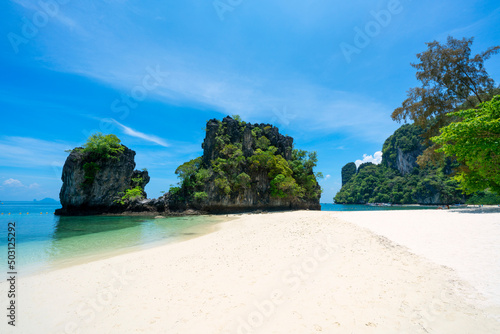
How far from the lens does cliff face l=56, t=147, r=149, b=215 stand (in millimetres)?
38688

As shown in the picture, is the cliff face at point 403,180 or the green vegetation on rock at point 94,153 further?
the cliff face at point 403,180

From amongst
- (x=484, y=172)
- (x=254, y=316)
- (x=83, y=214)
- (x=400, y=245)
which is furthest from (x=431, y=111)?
(x=83, y=214)

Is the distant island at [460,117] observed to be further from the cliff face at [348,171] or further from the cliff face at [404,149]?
the cliff face at [348,171]

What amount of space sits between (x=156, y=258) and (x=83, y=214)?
4303 cm

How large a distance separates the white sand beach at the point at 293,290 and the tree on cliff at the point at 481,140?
250 inches

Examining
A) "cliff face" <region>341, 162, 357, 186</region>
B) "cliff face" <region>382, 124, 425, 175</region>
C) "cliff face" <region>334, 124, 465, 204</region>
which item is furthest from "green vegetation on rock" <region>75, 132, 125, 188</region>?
"cliff face" <region>341, 162, 357, 186</region>

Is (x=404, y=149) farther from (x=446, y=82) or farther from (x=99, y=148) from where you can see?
(x=99, y=148)

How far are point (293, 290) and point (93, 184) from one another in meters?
47.7

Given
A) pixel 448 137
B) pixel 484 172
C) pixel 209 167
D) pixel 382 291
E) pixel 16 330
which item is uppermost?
pixel 209 167

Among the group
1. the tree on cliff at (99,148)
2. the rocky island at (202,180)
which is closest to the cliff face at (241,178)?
the rocky island at (202,180)

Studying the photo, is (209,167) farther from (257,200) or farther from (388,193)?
(388,193)

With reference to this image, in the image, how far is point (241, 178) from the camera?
38969 millimetres

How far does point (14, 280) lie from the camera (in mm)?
6859

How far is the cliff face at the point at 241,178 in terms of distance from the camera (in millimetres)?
39219
